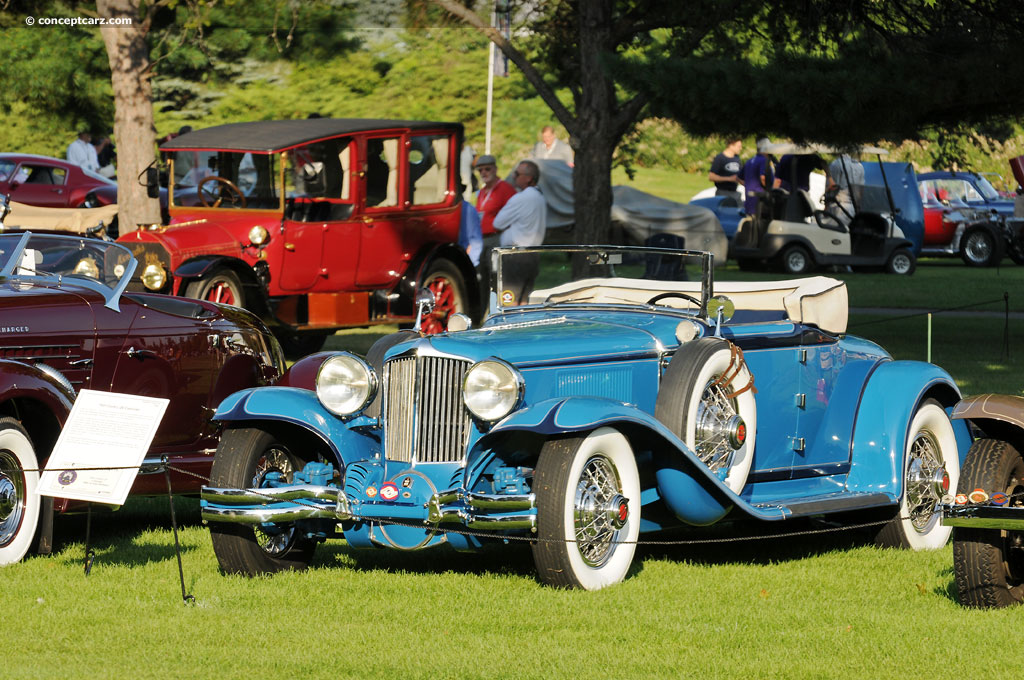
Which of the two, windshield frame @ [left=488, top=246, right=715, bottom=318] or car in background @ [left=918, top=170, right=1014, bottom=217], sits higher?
car in background @ [left=918, top=170, right=1014, bottom=217]

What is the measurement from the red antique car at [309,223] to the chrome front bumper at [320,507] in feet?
22.2

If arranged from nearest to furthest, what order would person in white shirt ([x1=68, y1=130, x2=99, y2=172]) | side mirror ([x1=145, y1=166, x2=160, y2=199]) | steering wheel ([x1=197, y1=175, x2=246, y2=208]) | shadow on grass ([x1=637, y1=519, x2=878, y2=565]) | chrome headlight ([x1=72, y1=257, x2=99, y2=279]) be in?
shadow on grass ([x1=637, y1=519, x2=878, y2=565]) < chrome headlight ([x1=72, y1=257, x2=99, y2=279]) < steering wheel ([x1=197, y1=175, x2=246, y2=208]) < side mirror ([x1=145, y1=166, x2=160, y2=199]) < person in white shirt ([x1=68, y1=130, x2=99, y2=172])

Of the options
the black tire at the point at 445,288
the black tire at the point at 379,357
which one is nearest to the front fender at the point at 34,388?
the black tire at the point at 379,357

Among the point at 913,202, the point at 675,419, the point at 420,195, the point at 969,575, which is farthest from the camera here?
the point at 913,202

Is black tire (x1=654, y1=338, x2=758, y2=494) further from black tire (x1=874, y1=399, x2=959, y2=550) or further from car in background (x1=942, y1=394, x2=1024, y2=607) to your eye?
car in background (x1=942, y1=394, x2=1024, y2=607)

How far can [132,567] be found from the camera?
22.0ft

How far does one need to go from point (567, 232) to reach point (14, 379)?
70.0ft

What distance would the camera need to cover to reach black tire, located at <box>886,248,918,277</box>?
25656mm

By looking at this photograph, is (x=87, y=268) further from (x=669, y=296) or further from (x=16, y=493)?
(x=669, y=296)

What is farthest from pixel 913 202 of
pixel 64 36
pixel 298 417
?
pixel 298 417

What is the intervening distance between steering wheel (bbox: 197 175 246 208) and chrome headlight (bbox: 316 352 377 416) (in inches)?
301

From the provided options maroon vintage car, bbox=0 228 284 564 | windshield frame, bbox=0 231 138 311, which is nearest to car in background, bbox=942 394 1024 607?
maroon vintage car, bbox=0 228 284 564

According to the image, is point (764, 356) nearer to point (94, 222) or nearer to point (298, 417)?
point (298, 417)

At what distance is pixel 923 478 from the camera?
7.48 m
